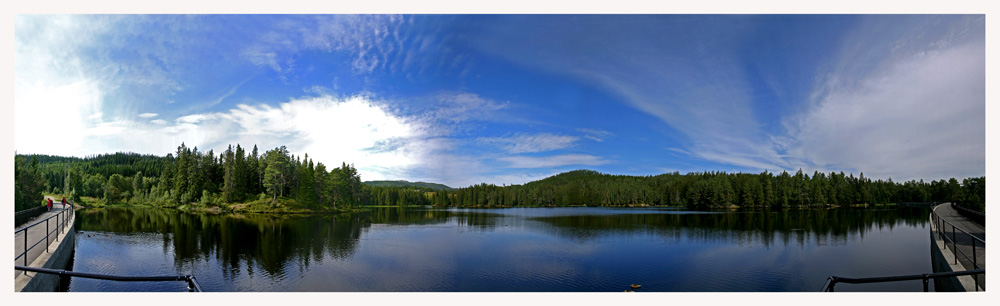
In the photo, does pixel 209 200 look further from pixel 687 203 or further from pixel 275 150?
pixel 687 203

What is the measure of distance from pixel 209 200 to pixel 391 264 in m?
52.3

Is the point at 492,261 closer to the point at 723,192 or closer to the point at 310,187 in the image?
the point at 310,187

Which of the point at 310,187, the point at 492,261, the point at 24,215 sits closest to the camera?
the point at 492,261

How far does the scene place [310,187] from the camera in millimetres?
60594

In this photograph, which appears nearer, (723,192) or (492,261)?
(492,261)

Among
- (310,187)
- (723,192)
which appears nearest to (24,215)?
(310,187)

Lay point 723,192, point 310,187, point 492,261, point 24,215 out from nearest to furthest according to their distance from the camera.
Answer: point 492,261 → point 24,215 → point 310,187 → point 723,192

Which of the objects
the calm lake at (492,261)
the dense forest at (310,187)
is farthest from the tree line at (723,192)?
the calm lake at (492,261)

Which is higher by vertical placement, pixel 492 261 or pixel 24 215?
pixel 24 215

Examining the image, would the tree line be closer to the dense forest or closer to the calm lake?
the dense forest

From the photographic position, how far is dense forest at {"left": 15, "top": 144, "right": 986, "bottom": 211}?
58.1 meters

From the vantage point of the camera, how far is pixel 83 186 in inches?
2601

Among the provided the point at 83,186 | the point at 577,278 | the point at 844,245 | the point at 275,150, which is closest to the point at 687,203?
the point at 844,245

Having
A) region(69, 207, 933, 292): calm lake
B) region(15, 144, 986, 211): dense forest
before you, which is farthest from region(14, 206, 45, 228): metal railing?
region(15, 144, 986, 211): dense forest
